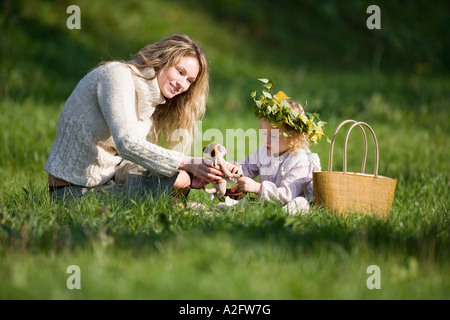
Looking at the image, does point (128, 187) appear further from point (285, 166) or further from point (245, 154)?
Answer: point (245, 154)

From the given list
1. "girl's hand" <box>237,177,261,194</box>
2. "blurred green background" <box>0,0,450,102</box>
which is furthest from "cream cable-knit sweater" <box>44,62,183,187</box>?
"blurred green background" <box>0,0,450,102</box>

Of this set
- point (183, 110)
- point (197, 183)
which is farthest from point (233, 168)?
point (183, 110)

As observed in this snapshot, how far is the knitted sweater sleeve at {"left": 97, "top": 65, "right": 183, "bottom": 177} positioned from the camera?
3.20m

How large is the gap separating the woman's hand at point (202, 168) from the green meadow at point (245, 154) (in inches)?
10.6

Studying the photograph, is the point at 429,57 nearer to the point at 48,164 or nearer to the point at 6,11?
the point at 6,11

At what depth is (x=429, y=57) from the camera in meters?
11.4

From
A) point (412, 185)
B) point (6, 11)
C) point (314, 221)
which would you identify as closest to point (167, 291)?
point (314, 221)

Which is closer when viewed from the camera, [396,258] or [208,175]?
[396,258]

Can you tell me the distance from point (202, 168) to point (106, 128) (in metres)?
0.76

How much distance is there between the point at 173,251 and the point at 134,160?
3.23ft

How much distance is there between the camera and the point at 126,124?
10.6 ft

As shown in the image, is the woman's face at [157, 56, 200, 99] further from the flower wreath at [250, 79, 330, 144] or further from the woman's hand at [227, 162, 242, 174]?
the woman's hand at [227, 162, 242, 174]

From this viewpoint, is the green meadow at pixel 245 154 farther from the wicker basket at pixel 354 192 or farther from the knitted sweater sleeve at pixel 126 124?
the knitted sweater sleeve at pixel 126 124
